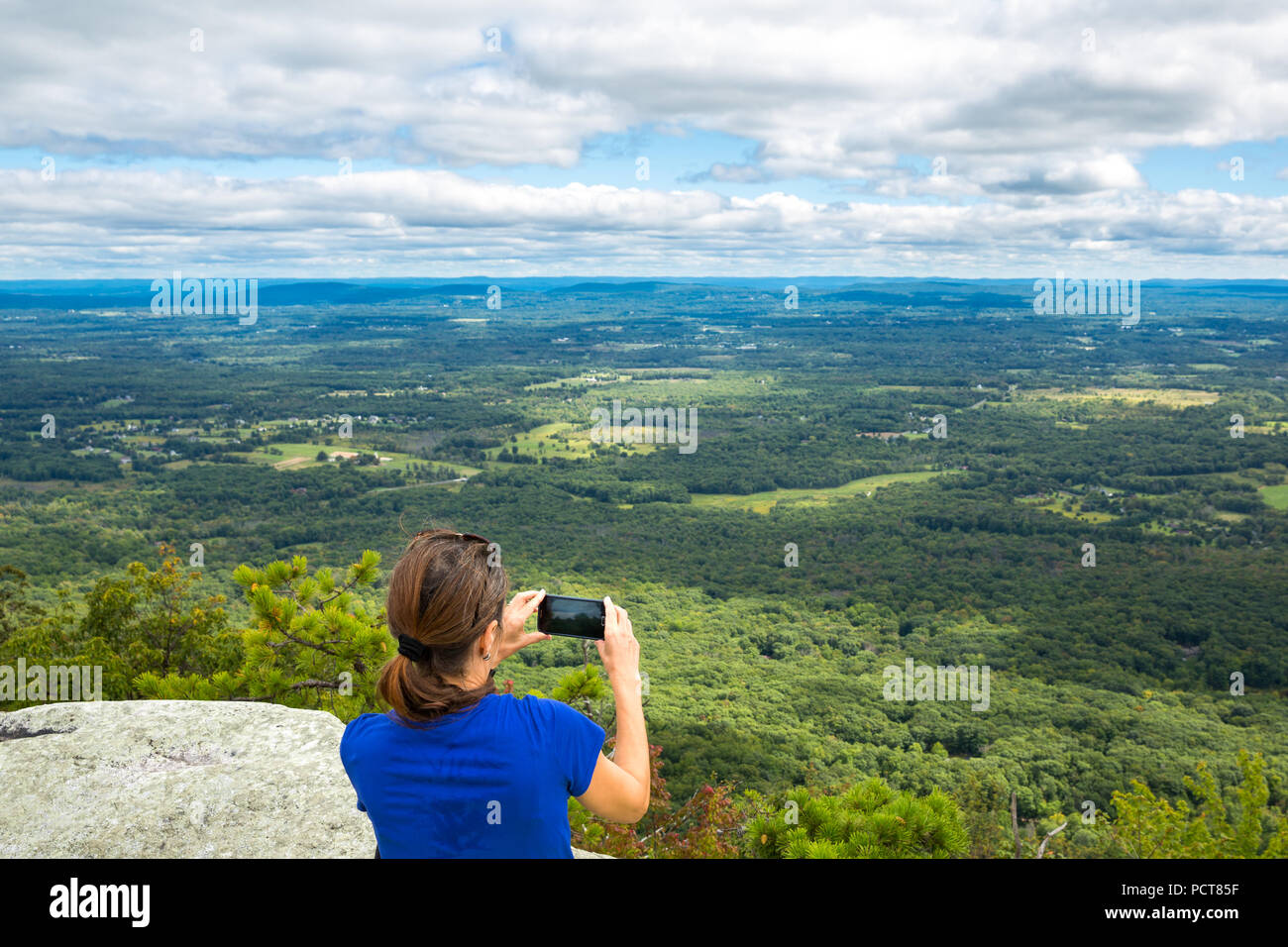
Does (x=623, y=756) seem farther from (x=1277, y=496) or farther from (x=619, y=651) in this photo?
(x=1277, y=496)

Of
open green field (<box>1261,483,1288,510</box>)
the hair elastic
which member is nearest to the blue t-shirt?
the hair elastic

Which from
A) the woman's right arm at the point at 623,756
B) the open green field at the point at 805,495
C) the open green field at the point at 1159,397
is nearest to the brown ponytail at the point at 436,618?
the woman's right arm at the point at 623,756

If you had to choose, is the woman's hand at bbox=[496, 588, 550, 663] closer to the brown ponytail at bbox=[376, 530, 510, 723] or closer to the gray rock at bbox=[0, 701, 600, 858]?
the brown ponytail at bbox=[376, 530, 510, 723]

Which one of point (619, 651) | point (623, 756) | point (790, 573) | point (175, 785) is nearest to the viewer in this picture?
point (623, 756)

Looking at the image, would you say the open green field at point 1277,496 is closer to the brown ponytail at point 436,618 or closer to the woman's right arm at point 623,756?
the woman's right arm at point 623,756

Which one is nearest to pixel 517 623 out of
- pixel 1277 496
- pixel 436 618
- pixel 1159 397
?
pixel 436 618

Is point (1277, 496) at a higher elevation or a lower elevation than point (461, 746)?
lower
